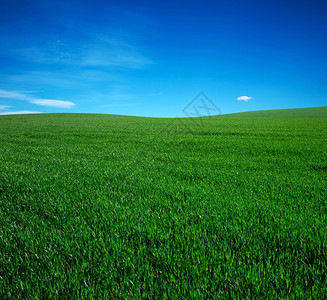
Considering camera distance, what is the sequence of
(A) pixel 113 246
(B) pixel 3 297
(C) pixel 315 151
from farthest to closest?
(C) pixel 315 151
(A) pixel 113 246
(B) pixel 3 297

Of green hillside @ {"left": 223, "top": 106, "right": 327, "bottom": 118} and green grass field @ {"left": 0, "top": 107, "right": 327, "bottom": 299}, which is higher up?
green hillside @ {"left": 223, "top": 106, "right": 327, "bottom": 118}

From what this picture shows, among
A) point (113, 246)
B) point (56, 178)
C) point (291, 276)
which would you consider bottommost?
point (291, 276)

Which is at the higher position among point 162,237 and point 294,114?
point 294,114

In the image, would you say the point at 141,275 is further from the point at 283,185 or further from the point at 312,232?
the point at 283,185

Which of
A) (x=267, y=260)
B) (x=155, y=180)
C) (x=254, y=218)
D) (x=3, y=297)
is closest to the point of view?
(x=3, y=297)

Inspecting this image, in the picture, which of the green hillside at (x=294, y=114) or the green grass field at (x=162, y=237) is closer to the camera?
the green grass field at (x=162, y=237)

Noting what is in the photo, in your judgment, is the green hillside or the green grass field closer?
the green grass field

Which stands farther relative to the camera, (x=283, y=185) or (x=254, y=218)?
(x=283, y=185)

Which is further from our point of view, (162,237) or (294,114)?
(294,114)

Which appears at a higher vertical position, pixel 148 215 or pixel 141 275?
pixel 148 215

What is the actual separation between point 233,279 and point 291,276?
27.1 inches

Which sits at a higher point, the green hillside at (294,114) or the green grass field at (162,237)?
the green hillside at (294,114)

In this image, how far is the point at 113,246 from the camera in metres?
2.71

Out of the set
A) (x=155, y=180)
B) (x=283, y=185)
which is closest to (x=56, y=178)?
(x=155, y=180)
